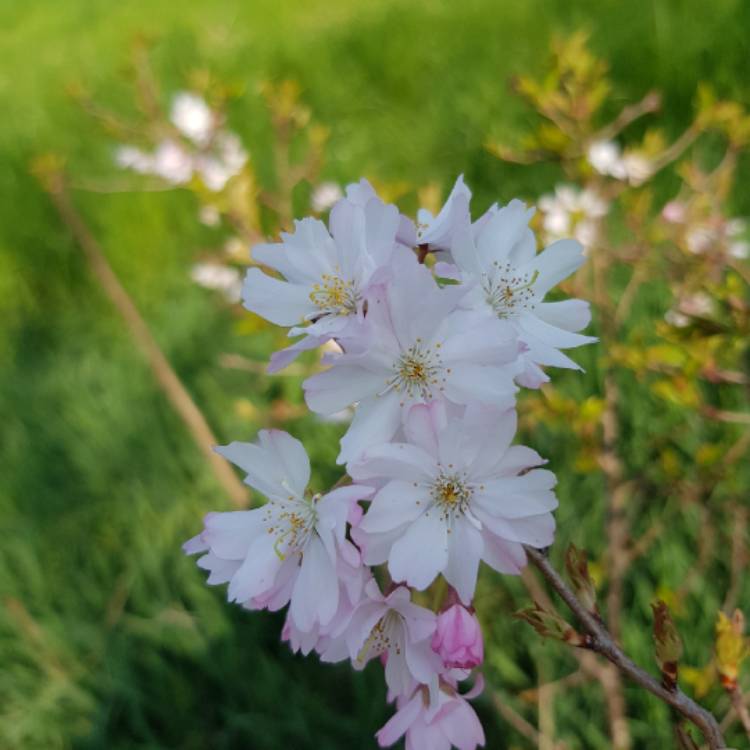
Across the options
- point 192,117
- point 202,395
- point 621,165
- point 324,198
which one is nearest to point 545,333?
point 621,165

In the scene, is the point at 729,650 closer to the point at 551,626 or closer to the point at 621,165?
the point at 551,626

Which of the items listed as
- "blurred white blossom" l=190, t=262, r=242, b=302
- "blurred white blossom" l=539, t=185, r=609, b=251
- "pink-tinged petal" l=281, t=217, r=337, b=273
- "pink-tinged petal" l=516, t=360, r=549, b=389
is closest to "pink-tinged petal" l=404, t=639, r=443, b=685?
"pink-tinged petal" l=516, t=360, r=549, b=389

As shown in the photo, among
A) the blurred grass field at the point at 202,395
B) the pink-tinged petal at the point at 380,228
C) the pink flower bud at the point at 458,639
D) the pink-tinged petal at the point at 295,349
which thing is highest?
the pink-tinged petal at the point at 380,228

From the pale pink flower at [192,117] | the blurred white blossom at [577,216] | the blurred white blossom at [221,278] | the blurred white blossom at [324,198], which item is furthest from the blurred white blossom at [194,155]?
the blurred white blossom at [577,216]

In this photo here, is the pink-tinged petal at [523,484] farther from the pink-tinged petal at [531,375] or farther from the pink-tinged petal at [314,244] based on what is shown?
the pink-tinged petal at [314,244]

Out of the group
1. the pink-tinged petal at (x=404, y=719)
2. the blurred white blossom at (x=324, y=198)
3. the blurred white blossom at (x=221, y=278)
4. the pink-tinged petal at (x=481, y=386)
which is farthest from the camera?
the blurred white blossom at (x=221, y=278)

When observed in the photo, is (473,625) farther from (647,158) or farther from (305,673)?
(647,158)

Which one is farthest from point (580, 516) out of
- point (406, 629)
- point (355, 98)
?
point (355, 98)

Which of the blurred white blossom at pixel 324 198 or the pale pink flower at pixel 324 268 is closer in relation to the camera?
the pale pink flower at pixel 324 268
